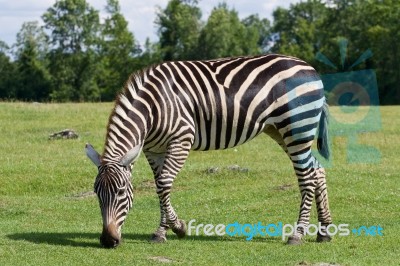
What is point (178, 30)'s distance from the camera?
300ft

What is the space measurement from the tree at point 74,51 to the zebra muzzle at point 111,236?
71772mm

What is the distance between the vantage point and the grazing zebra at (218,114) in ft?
38.9

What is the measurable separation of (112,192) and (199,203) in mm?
5537

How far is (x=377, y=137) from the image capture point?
28109mm

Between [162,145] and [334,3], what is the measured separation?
8105 cm

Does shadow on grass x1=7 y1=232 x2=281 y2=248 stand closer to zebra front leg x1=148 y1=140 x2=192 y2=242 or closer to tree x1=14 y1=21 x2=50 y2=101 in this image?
zebra front leg x1=148 y1=140 x2=192 y2=242

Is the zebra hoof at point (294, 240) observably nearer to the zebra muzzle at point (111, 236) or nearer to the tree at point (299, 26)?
the zebra muzzle at point (111, 236)

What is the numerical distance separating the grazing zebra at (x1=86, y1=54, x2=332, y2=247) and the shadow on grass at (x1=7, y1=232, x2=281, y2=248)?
1.25ft

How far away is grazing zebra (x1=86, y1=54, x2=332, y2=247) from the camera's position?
11.9 meters

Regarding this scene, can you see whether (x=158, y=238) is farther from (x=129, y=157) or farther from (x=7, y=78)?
(x=7, y=78)

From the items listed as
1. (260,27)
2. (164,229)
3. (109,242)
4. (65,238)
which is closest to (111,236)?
(109,242)

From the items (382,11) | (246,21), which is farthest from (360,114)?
(246,21)

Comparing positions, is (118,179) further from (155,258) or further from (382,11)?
(382,11)

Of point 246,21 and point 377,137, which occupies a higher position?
point 246,21
